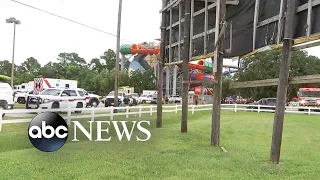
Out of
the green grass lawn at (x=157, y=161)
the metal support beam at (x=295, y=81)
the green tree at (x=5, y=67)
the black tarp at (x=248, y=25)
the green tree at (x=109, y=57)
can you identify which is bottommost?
the green grass lawn at (x=157, y=161)

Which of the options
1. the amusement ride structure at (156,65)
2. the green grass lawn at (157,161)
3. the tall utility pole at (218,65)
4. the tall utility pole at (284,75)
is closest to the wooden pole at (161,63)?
the green grass lawn at (157,161)

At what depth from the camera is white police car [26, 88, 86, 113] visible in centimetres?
2197

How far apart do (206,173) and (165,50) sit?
10103 millimetres

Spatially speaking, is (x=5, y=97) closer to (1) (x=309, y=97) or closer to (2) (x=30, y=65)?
(1) (x=309, y=97)

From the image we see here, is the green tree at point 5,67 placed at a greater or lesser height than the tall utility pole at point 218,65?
greater

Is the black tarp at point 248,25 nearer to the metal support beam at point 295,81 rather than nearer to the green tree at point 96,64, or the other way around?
the metal support beam at point 295,81

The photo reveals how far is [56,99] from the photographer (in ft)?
73.4

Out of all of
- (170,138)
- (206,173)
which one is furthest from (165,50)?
(206,173)

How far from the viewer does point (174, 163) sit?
7.65 metres

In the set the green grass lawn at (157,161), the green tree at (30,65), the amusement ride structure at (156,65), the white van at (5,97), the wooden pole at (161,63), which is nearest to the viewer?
the green grass lawn at (157,161)

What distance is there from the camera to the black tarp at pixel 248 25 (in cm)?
802

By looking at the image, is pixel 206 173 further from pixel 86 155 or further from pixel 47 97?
pixel 47 97

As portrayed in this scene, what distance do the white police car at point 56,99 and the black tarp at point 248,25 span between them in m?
11.4

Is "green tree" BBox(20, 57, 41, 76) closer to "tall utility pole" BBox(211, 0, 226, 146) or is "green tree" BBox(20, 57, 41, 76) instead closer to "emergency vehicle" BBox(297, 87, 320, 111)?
"emergency vehicle" BBox(297, 87, 320, 111)
